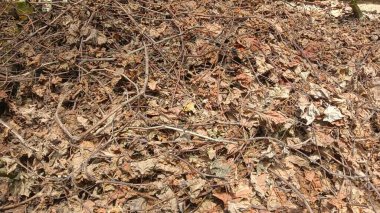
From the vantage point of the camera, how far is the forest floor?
298 cm

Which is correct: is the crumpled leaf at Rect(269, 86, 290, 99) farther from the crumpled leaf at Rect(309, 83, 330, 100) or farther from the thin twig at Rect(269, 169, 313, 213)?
the thin twig at Rect(269, 169, 313, 213)

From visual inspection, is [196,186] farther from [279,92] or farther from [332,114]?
[332,114]

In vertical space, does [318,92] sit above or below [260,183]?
above

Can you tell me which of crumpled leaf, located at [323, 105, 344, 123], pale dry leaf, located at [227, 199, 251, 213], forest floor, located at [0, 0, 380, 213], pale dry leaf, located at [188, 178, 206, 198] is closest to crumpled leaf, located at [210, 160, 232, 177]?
forest floor, located at [0, 0, 380, 213]

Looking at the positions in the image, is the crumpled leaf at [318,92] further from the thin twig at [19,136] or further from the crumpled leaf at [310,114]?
the thin twig at [19,136]

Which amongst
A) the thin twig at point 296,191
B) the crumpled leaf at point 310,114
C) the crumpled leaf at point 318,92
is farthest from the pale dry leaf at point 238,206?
the crumpled leaf at point 318,92

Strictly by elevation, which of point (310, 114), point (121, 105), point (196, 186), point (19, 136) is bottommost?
point (19, 136)

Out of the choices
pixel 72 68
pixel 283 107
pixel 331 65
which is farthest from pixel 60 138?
pixel 331 65

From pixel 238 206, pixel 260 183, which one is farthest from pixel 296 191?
pixel 238 206

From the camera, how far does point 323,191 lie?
10.4 feet

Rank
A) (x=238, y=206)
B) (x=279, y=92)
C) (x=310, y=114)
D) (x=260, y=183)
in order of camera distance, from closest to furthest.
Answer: (x=238, y=206) < (x=260, y=183) < (x=310, y=114) < (x=279, y=92)

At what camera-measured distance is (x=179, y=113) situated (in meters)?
3.43

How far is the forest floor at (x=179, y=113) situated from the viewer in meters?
2.98

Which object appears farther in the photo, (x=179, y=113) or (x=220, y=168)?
(x=179, y=113)
